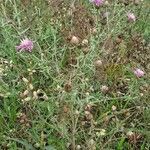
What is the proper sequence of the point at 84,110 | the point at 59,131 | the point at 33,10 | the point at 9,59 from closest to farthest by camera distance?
the point at 59,131 → the point at 84,110 → the point at 9,59 → the point at 33,10

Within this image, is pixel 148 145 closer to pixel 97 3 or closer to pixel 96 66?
pixel 96 66

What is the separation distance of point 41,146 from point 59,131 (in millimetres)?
132

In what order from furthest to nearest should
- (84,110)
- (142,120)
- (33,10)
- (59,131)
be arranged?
(33,10)
(142,120)
(84,110)
(59,131)

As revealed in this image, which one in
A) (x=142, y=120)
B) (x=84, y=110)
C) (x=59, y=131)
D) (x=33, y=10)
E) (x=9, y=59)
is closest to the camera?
(x=59, y=131)

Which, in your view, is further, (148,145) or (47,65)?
(47,65)

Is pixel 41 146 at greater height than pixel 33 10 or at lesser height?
lesser

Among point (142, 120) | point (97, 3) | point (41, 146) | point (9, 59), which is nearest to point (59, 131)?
point (41, 146)

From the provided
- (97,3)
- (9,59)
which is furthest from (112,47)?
(9,59)

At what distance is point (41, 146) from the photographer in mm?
1998

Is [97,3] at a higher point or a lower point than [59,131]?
higher

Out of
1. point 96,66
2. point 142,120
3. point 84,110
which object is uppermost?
point 96,66

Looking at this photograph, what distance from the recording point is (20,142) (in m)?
2.01

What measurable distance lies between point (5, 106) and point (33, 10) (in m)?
0.84

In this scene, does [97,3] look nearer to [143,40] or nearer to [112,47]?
[112,47]
